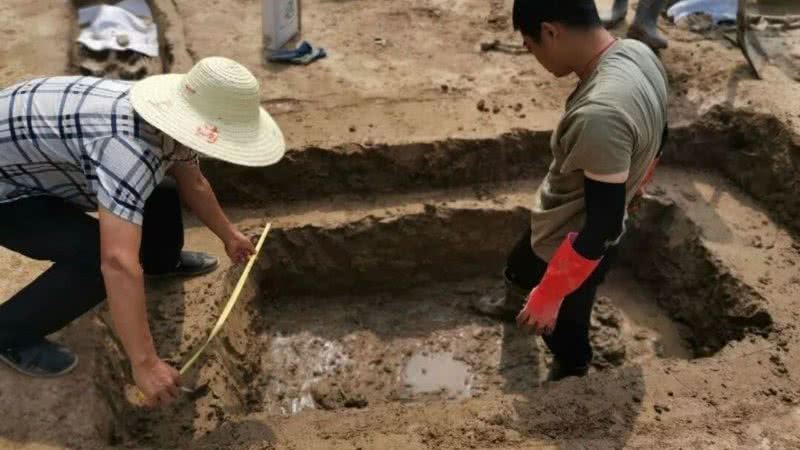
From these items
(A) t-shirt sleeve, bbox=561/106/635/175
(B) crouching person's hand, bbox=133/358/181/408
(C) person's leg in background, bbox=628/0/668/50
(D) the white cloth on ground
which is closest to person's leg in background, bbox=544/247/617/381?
(A) t-shirt sleeve, bbox=561/106/635/175

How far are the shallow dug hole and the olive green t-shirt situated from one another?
1.17m

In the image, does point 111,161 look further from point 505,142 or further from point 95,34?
point 95,34

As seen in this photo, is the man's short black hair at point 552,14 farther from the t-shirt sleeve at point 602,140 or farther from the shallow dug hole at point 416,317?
the shallow dug hole at point 416,317

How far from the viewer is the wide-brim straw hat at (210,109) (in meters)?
2.02

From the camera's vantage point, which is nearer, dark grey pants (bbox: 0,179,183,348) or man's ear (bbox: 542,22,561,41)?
man's ear (bbox: 542,22,561,41)

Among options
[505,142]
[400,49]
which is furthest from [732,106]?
[400,49]

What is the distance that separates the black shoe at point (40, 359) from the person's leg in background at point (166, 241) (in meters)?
0.60

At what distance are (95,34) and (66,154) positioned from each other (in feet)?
8.62

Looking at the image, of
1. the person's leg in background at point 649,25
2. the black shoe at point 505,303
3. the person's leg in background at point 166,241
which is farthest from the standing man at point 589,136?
the person's leg in background at point 649,25

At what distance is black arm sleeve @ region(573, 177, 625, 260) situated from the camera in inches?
78.4

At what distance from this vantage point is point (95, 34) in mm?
4422

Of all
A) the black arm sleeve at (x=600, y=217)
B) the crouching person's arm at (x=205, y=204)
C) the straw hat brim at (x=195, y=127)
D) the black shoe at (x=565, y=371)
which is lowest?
the black shoe at (x=565, y=371)

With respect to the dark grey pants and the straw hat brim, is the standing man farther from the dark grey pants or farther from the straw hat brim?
the dark grey pants

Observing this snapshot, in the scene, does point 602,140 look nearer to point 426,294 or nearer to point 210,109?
point 210,109
